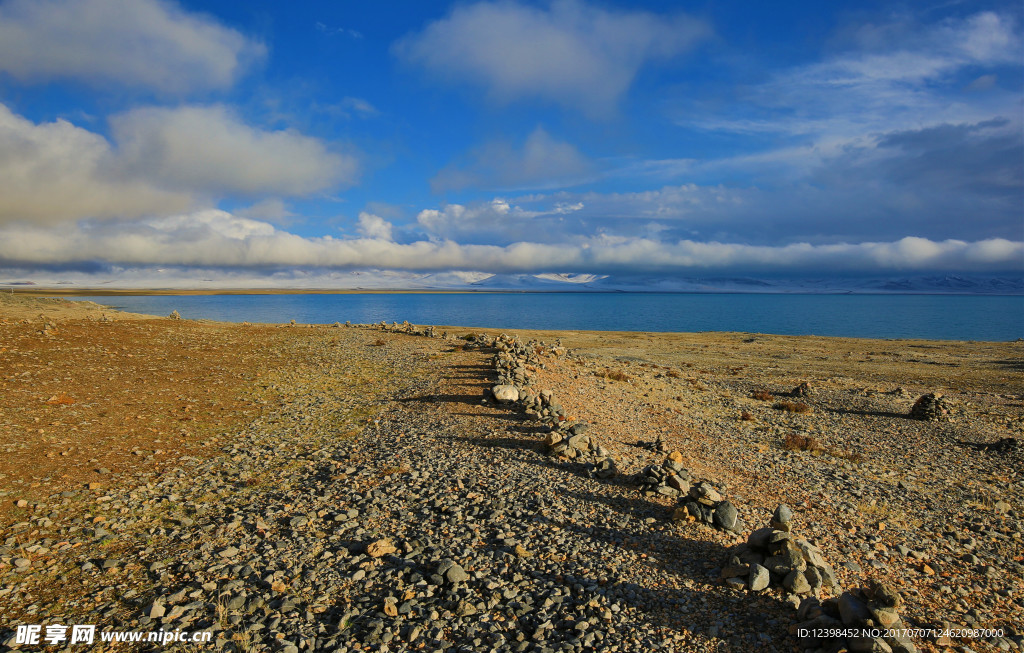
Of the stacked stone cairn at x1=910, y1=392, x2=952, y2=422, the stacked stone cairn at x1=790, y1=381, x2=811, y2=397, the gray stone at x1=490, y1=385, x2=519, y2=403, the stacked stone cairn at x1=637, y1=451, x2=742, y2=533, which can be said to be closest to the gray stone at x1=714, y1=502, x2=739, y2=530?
the stacked stone cairn at x1=637, y1=451, x2=742, y2=533

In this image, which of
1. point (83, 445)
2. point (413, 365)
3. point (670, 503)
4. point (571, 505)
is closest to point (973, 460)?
point (670, 503)

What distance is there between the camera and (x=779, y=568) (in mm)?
8102

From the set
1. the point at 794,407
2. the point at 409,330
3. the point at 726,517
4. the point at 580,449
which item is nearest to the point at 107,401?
the point at 580,449

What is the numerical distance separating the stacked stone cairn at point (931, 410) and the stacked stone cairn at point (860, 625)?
74.5 feet

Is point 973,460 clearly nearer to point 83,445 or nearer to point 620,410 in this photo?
point 620,410

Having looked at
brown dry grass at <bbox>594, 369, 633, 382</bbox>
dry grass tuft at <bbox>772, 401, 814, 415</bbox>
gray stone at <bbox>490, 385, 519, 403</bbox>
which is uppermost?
gray stone at <bbox>490, 385, 519, 403</bbox>

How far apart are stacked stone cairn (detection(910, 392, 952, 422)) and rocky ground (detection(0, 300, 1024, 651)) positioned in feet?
1.58

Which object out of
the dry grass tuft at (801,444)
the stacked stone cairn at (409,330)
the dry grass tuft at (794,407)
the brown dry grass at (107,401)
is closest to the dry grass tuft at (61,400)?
the brown dry grass at (107,401)

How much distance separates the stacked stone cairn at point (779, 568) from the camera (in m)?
7.86

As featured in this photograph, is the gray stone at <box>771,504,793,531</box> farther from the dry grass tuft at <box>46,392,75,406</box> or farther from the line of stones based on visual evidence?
the dry grass tuft at <box>46,392,75,406</box>

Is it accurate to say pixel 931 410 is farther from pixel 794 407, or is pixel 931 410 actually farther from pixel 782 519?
pixel 782 519

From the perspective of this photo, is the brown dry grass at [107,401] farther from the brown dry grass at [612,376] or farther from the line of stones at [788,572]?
the brown dry grass at [612,376]

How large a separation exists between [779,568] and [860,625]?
1513mm

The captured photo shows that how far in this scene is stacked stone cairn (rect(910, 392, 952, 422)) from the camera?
23.9 metres
